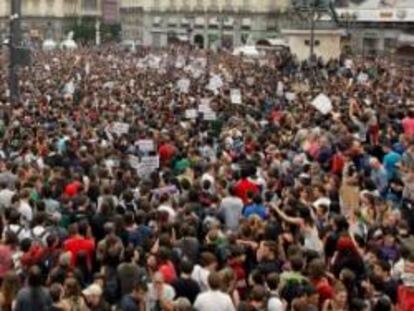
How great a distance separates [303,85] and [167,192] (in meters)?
23.8

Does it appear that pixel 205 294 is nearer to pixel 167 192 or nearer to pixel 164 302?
pixel 164 302

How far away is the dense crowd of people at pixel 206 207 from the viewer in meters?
10.5

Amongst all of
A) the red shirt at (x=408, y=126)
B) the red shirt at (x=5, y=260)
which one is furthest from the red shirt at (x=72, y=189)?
the red shirt at (x=408, y=126)

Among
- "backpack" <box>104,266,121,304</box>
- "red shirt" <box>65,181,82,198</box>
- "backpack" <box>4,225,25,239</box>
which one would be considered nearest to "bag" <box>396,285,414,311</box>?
"backpack" <box>104,266,121,304</box>

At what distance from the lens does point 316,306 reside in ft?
32.9

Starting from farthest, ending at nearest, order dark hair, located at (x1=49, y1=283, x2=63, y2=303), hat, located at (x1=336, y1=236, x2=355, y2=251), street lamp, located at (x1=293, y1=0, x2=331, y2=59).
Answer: street lamp, located at (x1=293, y1=0, x2=331, y2=59) → hat, located at (x1=336, y1=236, x2=355, y2=251) → dark hair, located at (x1=49, y1=283, x2=63, y2=303)

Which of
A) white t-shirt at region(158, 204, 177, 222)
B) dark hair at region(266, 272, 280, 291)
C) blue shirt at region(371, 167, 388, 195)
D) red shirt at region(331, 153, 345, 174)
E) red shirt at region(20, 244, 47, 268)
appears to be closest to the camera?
dark hair at region(266, 272, 280, 291)

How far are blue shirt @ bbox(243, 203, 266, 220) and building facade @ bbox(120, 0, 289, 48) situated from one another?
82.0 metres

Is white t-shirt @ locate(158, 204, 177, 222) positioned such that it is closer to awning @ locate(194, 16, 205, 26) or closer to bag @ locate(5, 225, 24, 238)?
bag @ locate(5, 225, 24, 238)

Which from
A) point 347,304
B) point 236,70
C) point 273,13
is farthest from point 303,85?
point 273,13

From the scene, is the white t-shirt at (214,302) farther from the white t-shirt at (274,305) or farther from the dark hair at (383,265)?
the dark hair at (383,265)

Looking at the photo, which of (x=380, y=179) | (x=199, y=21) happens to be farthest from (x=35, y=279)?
(x=199, y=21)

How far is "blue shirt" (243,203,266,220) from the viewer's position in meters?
13.7

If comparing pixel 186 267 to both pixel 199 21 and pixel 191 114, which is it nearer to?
pixel 191 114
